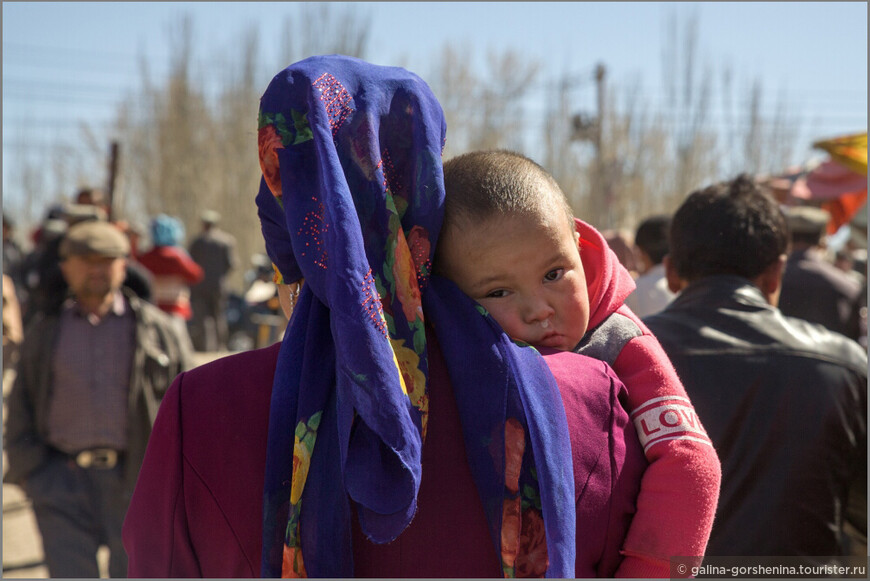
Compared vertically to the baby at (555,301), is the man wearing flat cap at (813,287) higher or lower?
lower

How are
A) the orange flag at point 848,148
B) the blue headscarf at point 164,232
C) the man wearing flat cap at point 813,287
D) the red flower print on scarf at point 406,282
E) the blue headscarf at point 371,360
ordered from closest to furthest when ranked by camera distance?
1. the blue headscarf at point 371,360
2. the red flower print on scarf at point 406,282
3. the man wearing flat cap at point 813,287
4. the orange flag at point 848,148
5. the blue headscarf at point 164,232

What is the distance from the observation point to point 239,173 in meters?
32.8

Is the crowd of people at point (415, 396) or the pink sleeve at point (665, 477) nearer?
the crowd of people at point (415, 396)

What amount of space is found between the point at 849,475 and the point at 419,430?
1.93m

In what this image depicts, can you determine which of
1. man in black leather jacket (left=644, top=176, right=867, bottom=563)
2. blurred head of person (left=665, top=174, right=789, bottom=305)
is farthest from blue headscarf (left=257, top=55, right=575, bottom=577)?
blurred head of person (left=665, top=174, right=789, bottom=305)

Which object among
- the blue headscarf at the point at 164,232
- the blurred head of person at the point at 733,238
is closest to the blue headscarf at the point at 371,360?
the blurred head of person at the point at 733,238

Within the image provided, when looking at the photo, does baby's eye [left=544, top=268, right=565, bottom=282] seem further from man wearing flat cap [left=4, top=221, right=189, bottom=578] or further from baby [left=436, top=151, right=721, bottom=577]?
man wearing flat cap [left=4, top=221, right=189, bottom=578]

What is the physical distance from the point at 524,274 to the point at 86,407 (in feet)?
11.2

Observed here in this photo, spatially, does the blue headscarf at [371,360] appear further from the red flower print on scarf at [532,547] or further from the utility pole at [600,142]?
the utility pole at [600,142]

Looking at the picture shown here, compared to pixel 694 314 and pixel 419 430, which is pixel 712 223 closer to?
pixel 694 314

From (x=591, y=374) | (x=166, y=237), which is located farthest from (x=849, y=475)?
(x=166, y=237)

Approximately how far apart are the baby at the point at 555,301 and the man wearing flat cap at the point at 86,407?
3.27m

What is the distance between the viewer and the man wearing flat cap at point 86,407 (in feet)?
13.8

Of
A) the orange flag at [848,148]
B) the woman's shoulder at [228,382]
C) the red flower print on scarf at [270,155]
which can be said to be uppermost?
the red flower print on scarf at [270,155]
